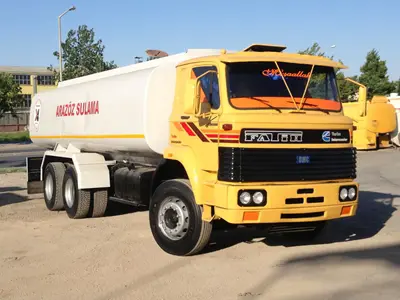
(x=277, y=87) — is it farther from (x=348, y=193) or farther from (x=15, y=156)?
(x=15, y=156)

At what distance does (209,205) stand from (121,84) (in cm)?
347

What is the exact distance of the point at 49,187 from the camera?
12.6 metres

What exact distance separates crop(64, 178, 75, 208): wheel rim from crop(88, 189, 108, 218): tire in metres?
0.47

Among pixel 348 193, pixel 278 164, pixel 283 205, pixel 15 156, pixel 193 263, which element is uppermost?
pixel 278 164

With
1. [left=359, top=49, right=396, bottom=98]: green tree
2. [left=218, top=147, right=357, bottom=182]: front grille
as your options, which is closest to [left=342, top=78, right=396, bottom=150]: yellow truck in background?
[left=359, top=49, right=396, bottom=98]: green tree

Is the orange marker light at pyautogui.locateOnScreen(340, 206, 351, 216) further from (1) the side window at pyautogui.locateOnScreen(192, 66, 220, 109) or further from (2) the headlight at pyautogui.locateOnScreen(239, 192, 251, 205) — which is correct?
(1) the side window at pyautogui.locateOnScreen(192, 66, 220, 109)

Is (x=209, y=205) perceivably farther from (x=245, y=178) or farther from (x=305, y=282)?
(x=305, y=282)

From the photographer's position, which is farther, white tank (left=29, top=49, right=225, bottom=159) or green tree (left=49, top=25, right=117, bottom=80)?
green tree (left=49, top=25, right=117, bottom=80)

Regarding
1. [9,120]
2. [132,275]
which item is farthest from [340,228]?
[9,120]

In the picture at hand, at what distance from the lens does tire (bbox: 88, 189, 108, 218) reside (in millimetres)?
11125

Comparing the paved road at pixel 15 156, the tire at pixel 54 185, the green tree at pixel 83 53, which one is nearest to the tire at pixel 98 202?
the tire at pixel 54 185

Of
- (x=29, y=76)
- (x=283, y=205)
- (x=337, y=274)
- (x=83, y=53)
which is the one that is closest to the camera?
(x=337, y=274)

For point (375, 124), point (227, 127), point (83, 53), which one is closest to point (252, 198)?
point (227, 127)

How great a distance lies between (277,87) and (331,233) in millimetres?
3211
